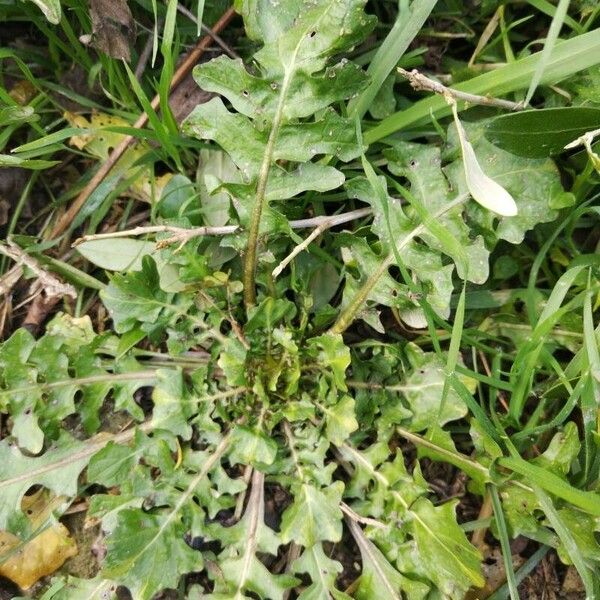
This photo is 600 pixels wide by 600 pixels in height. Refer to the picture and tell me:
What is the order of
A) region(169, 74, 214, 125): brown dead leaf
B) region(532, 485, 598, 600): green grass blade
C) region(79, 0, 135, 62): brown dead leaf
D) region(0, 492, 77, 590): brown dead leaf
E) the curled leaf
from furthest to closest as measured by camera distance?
1. region(169, 74, 214, 125): brown dead leaf
2. region(0, 492, 77, 590): brown dead leaf
3. region(79, 0, 135, 62): brown dead leaf
4. region(532, 485, 598, 600): green grass blade
5. the curled leaf

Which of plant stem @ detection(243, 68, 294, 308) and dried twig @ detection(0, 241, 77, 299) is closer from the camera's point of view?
plant stem @ detection(243, 68, 294, 308)

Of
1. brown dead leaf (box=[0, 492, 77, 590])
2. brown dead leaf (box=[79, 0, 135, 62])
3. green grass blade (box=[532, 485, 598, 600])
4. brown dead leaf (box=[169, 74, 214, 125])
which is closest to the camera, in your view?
green grass blade (box=[532, 485, 598, 600])

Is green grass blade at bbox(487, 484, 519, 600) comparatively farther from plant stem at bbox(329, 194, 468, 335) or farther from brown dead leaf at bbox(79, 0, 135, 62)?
brown dead leaf at bbox(79, 0, 135, 62)

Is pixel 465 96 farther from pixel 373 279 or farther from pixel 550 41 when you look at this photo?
pixel 373 279

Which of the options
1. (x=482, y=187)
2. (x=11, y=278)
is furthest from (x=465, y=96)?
(x=11, y=278)

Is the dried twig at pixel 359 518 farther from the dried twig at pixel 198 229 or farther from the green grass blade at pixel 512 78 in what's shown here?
the green grass blade at pixel 512 78

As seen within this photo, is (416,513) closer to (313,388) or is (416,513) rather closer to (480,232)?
(313,388)

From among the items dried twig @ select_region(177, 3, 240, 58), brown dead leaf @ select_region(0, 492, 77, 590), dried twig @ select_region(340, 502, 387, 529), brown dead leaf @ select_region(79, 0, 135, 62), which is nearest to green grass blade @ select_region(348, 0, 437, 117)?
dried twig @ select_region(177, 3, 240, 58)

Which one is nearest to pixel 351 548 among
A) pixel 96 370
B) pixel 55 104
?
pixel 96 370
